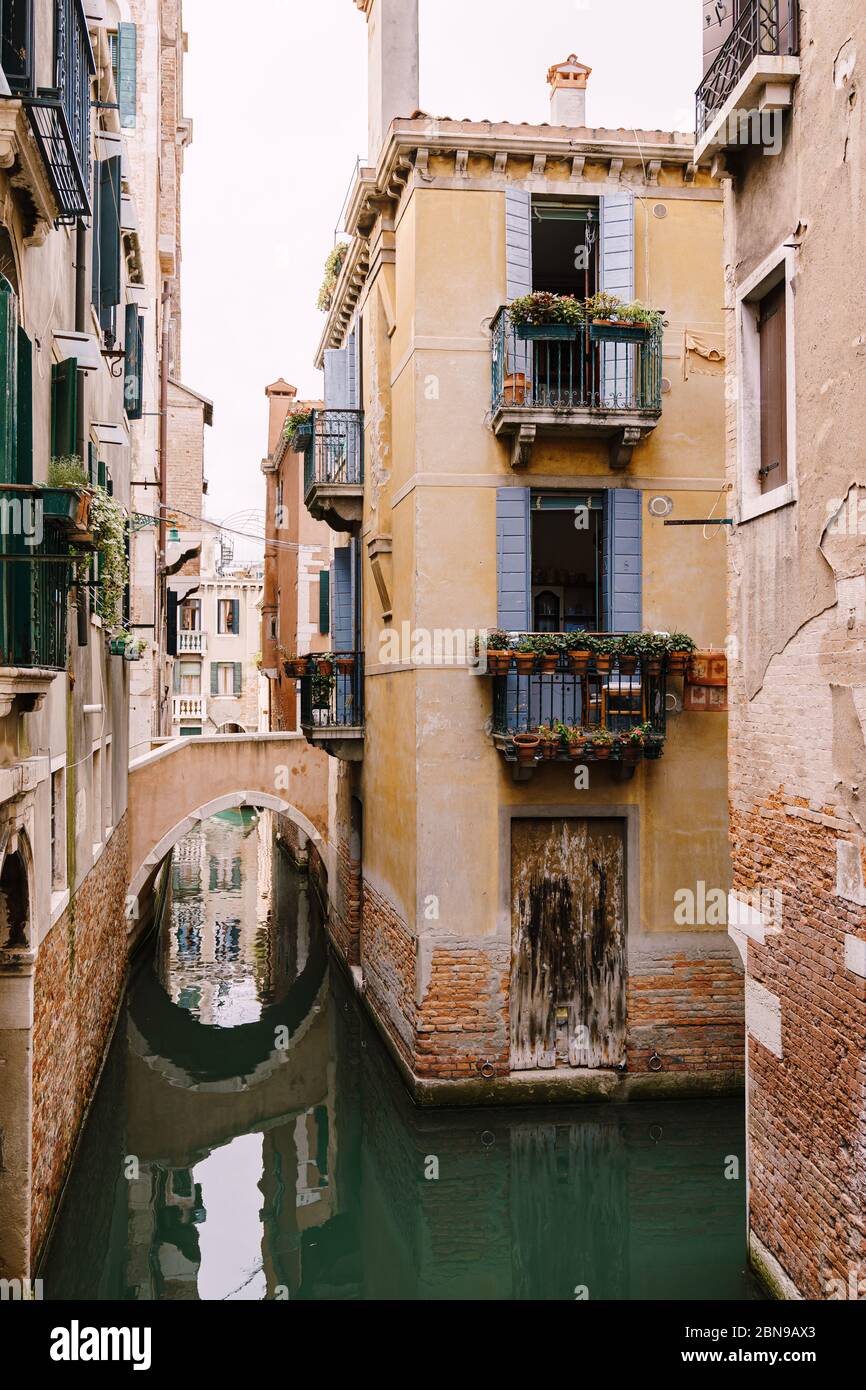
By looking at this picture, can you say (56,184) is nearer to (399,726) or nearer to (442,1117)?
(399,726)

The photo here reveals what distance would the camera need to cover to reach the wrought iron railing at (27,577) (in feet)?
19.4

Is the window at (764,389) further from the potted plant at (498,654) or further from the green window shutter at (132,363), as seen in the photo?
the green window shutter at (132,363)

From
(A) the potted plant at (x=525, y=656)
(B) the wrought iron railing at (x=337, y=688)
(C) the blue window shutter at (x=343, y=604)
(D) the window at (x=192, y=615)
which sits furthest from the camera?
(D) the window at (x=192, y=615)

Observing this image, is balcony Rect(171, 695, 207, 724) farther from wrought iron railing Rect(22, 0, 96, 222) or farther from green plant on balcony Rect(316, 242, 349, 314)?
wrought iron railing Rect(22, 0, 96, 222)

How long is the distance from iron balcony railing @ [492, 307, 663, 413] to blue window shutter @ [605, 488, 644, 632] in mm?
895

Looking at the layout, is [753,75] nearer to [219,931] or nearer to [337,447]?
[337,447]

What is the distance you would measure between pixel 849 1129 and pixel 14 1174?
4984 millimetres

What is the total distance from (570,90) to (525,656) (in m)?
6.86

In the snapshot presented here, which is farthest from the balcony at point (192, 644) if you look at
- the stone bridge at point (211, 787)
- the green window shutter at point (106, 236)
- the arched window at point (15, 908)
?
the arched window at point (15, 908)

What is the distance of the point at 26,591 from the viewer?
20.7ft

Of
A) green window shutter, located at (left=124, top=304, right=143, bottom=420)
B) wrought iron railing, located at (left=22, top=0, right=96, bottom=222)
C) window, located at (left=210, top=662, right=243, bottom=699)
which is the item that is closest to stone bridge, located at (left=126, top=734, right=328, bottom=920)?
green window shutter, located at (left=124, top=304, right=143, bottom=420)

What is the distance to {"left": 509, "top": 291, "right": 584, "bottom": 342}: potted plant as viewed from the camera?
10820 mm

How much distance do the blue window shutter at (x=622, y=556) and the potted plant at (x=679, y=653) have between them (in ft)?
1.92

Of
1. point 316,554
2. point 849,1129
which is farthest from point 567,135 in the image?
point 316,554
